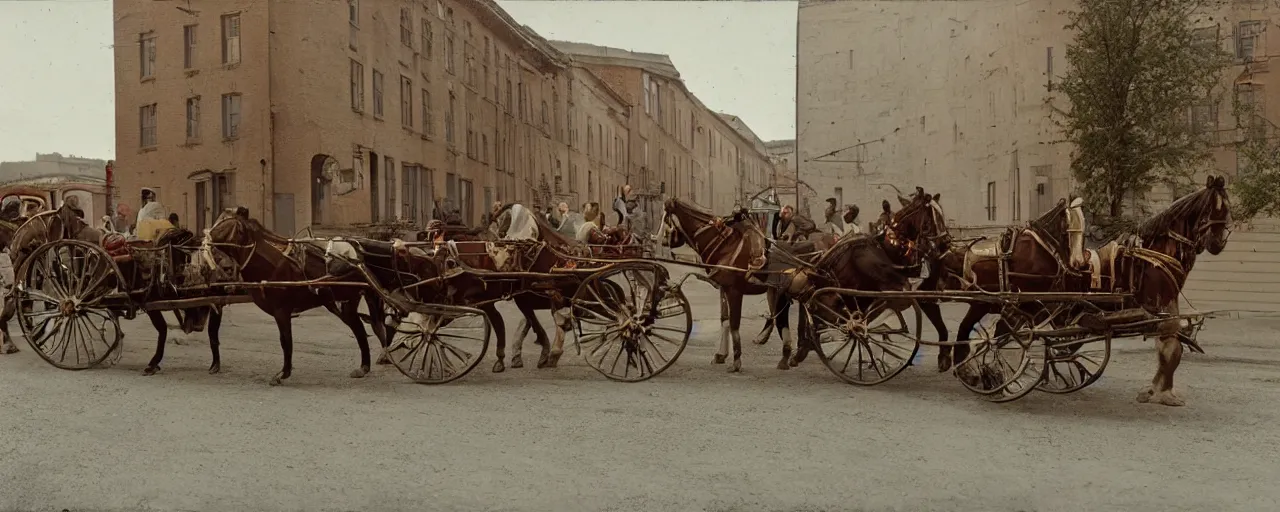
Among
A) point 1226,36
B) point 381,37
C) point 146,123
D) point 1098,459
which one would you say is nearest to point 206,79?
point 146,123

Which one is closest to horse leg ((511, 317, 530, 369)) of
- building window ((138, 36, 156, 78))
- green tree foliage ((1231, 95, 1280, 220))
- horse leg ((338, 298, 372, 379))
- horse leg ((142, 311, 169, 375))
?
horse leg ((338, 298, 372, 379))

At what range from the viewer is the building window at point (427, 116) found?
30.5 ft

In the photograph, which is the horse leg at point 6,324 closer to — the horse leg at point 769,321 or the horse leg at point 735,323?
the horse leg at point 735,323

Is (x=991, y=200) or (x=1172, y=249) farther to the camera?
(x=991, y=200)

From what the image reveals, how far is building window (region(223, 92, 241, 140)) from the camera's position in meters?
7.60

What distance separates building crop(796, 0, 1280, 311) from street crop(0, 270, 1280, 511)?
252cm

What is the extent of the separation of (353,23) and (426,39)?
36.6 inches

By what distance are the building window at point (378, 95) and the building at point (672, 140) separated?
1.97 meters

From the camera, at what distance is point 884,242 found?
261 inches

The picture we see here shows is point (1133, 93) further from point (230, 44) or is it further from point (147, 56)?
point (147, 56)

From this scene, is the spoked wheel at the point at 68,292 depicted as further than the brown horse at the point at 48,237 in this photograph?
No

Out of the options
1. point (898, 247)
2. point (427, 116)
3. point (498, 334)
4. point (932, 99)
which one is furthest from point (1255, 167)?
point (427, 116)

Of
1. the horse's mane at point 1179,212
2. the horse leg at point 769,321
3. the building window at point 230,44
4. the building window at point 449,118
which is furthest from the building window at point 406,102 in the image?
the horse's mane at point 1179,212

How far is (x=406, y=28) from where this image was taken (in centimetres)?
902
